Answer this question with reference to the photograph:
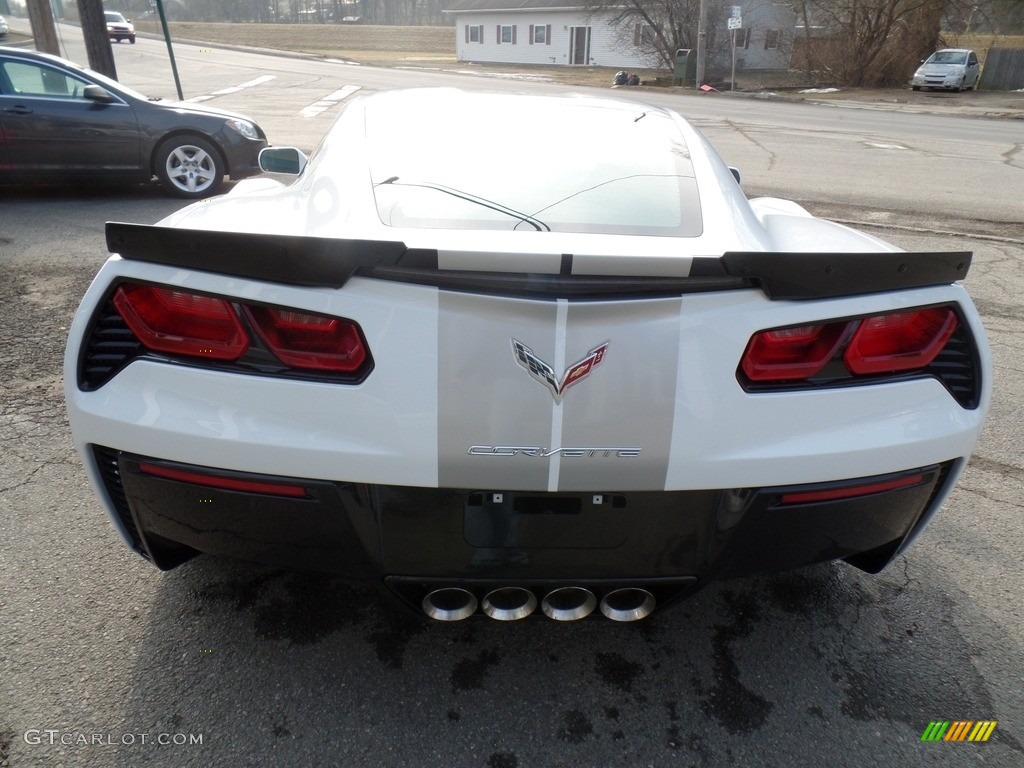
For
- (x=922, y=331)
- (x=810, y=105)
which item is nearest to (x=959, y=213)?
(x=922, y=331)

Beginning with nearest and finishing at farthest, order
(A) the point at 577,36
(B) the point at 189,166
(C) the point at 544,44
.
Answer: (B) the point at 189,166 → (A) the point at 577,36 → (C) the point at 544,44

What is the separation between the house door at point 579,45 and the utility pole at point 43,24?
126ft

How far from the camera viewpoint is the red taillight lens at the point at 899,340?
184cm

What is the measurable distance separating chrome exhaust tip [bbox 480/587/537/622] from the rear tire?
24.7ft

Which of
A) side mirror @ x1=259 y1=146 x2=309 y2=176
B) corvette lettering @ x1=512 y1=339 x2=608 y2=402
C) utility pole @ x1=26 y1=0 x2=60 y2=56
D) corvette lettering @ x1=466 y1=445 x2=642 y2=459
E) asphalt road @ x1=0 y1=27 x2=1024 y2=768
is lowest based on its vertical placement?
asphalt road @ x1=0 y1=27 x2=1024 y2=768

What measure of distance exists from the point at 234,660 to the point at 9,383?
8.40 ft

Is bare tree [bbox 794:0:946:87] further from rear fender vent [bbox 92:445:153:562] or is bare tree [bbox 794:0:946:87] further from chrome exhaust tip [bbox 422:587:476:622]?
rear fender vent [bbox 92:445:153:562]

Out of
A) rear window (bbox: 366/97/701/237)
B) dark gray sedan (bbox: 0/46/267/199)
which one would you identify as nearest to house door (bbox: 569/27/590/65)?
dark gray sedan (bbox: 0/46/267/199)

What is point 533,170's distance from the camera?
246cm

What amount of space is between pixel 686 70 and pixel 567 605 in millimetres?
33172

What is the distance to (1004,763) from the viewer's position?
1.88 metres

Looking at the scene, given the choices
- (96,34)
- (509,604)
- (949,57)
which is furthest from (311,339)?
(949,57)

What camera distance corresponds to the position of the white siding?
46.3 metres

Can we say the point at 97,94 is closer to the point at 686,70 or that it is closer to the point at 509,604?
the point at 509,604
